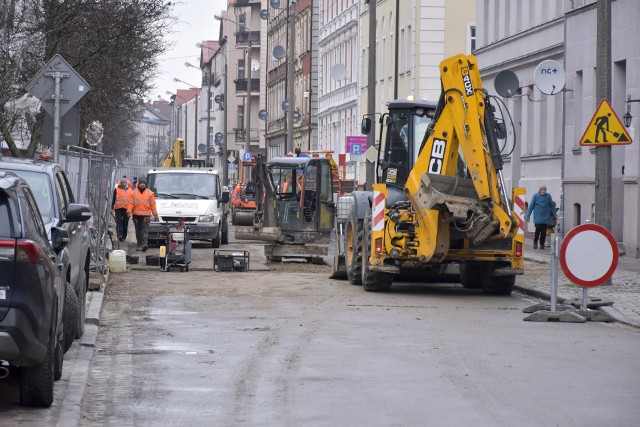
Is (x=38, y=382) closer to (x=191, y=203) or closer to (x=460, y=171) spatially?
(x=460, y=171)

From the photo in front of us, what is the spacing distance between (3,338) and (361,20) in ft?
191

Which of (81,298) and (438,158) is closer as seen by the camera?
(81,298)

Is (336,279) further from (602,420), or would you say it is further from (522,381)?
(602,420)

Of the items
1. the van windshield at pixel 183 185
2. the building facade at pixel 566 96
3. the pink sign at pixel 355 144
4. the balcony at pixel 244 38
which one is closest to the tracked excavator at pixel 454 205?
the building facade at pixel 566 96

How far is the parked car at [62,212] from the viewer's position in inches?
478

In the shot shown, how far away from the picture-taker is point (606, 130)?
2053 centimetres

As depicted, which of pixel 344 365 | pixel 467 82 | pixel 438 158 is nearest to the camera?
pixel 344 365

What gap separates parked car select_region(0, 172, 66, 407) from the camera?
29.5 ft

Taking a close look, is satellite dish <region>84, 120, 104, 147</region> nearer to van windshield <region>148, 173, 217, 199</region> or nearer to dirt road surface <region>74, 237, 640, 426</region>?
van windshield <region>148, 173, 217, 199</region>

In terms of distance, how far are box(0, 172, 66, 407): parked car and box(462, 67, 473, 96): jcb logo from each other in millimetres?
10680

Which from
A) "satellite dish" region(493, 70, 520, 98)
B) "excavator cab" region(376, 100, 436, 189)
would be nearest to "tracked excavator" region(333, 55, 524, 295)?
"excavator cab" region(376, 100, 436, 189)

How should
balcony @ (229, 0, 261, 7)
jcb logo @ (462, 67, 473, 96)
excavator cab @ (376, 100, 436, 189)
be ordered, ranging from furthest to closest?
1. balcony @ (229, 0, 261, 7)
2. excavator cab @ (376, 100, 436, 189)
3. jcb logo @ (462, 67, 473, 96)

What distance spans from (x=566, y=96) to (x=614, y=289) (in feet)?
55.7

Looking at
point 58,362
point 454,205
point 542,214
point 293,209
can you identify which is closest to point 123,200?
point 293,209
